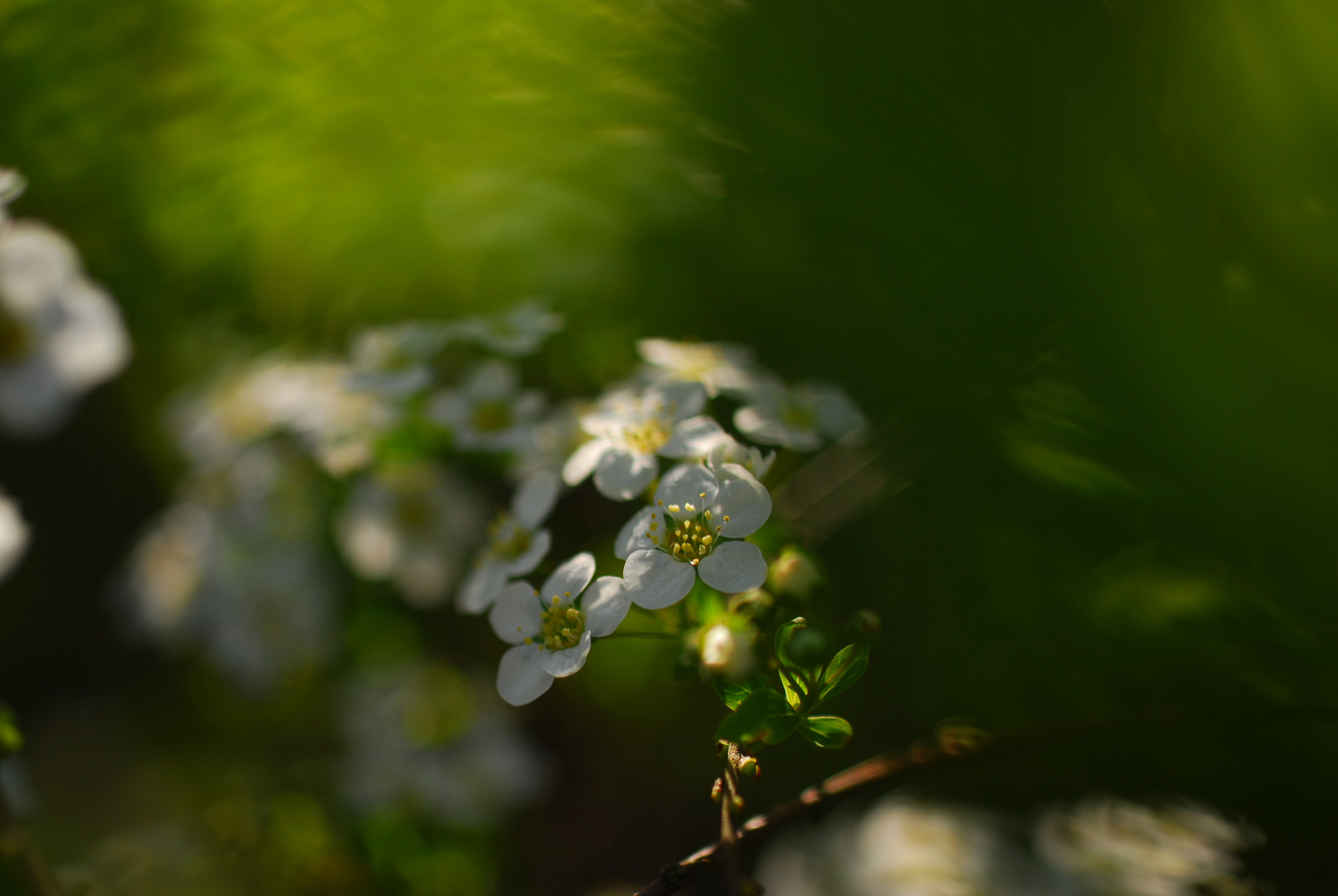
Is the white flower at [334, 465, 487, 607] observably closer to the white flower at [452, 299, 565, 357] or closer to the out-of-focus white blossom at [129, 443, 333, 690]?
the out-of-focus white blossom at [129, 443, 333, 690]

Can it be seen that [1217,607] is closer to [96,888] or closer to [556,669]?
[556,669]

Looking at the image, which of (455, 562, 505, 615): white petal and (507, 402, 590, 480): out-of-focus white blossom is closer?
(455, 562, 505, 615): white petal

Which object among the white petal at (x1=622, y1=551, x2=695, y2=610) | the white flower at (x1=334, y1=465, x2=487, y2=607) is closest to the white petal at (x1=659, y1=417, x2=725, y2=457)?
the white petal at (x1=622, y1=551, x2=695, y2=610)

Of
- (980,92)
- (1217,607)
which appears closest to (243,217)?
(980,92)

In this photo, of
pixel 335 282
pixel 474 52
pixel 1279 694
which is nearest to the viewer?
pixel 1279 694

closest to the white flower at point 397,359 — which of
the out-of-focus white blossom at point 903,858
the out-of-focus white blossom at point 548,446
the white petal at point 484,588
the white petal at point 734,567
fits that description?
the out-of-focus white blossom at point 548,446

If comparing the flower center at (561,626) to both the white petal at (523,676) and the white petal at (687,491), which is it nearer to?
the white petal at (523,676)
